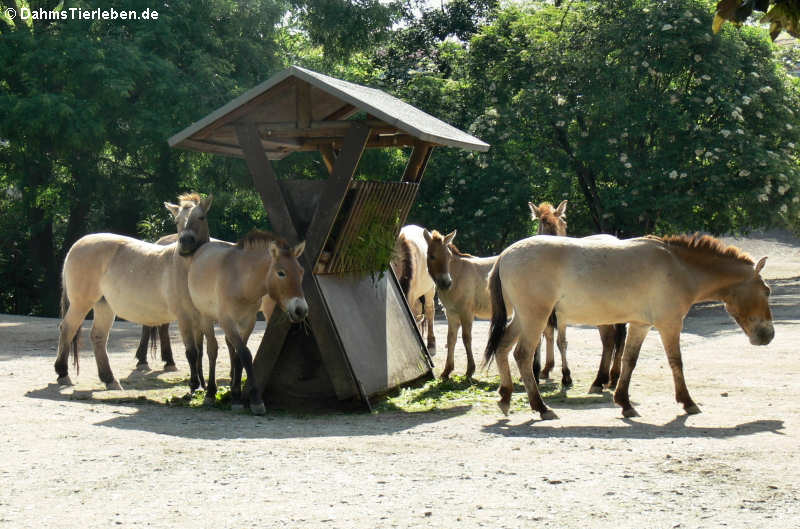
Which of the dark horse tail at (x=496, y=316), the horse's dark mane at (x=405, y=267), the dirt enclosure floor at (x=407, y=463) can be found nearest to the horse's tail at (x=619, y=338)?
the dirt enclosure floor at (x=407, y=463)

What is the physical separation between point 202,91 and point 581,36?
10089 mm

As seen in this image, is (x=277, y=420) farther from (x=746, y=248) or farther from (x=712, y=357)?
(x=746, y=248)

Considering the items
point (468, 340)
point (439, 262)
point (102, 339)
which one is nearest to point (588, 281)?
point (439, 262)

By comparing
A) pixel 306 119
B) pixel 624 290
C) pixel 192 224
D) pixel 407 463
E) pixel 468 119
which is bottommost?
pixel 407 463

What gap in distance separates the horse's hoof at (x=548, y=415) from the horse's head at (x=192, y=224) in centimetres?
407

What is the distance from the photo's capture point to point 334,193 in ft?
29.8

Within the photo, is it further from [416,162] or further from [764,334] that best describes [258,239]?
[764,334]

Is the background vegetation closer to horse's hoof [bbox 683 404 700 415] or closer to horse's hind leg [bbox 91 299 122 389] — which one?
horse's hind leg [bbox 91 299 122 389]

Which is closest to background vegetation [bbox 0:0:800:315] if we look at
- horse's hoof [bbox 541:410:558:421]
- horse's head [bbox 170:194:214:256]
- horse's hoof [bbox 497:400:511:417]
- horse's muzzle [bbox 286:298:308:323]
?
horse's head [bbox 170:194:214:256]

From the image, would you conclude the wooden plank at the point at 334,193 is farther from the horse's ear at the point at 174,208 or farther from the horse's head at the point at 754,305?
the horse's head at the point at 754,305

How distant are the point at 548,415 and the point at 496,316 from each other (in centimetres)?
113

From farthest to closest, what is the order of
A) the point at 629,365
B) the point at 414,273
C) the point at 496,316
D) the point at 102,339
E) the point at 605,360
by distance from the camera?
the point at 414,273 → the point at 102,339 → the point at 605,360 → the point at 496,316 → the point at 629,365

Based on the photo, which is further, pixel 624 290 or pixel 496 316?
pixel 496 316

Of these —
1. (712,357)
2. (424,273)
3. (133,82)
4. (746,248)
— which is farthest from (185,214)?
(746,248)
